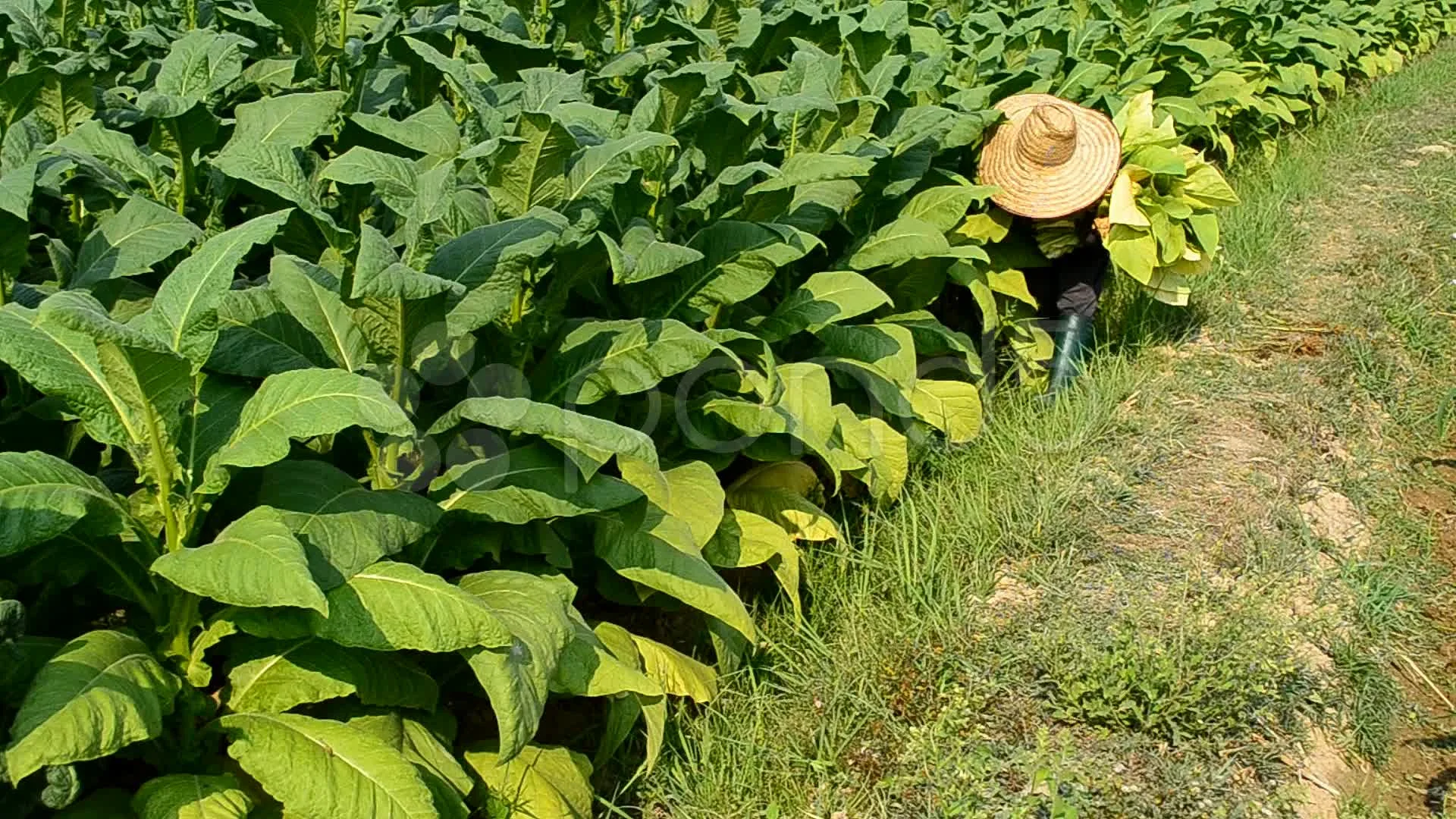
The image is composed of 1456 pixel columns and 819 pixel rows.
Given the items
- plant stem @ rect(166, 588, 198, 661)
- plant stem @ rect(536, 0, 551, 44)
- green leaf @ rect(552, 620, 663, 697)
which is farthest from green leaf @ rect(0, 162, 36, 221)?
plant stem @ rect(536, 0, 551, 44)

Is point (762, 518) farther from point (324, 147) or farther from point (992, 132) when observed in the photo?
point (992, 132)

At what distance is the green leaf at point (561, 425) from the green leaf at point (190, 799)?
708mm

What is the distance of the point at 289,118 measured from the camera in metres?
2.70

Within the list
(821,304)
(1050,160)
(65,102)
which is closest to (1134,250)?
(1050,160)

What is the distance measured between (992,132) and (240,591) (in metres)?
3.26

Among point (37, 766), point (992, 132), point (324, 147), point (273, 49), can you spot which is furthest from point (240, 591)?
point (992, 132)

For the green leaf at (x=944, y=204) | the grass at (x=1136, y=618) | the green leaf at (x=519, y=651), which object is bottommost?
the grass at (x=1136, y=618)

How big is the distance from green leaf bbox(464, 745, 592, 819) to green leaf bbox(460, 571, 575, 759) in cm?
31

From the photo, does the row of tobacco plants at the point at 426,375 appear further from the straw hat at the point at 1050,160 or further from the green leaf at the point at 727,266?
the straw hat at the point at 1050,160

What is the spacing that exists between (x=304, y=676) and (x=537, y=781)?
0.54 meters

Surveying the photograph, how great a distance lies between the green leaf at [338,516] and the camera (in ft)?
6.72

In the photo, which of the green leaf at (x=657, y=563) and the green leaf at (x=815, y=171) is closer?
the green leaf at (x=657, y=563)

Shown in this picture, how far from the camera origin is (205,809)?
198cm

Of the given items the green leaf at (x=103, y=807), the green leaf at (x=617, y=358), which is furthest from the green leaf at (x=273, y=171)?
the green leaf at (x=103, y=807)
